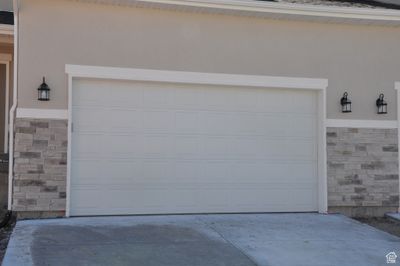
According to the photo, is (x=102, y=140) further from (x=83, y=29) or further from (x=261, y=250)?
(x=261, y=250)

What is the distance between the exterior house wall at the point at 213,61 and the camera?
29.1 feet

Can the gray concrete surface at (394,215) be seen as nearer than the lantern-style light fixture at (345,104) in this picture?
Yes

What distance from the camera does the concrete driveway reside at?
21.5 feet

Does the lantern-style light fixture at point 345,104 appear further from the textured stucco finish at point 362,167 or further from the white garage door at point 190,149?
the white garage door at point 190,149

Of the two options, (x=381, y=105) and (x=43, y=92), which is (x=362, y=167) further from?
(x=43, y=92)

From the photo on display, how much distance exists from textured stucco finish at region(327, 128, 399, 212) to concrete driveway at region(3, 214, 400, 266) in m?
1.05

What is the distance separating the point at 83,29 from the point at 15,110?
180cm

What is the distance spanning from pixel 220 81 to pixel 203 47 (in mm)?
697

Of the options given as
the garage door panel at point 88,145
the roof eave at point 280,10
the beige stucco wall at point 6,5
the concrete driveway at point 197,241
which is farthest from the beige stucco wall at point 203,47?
the beige stucco wall at point 6,5

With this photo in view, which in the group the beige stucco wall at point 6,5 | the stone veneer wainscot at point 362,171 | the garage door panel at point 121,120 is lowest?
the stone veneer wainscot at point 362,171

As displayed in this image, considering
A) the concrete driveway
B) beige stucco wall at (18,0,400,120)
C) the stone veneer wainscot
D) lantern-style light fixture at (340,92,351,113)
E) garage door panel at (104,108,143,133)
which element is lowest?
the concrete driveway

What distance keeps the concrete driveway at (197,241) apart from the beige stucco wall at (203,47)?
2.28 meters

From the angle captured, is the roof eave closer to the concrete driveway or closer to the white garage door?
the white garage door

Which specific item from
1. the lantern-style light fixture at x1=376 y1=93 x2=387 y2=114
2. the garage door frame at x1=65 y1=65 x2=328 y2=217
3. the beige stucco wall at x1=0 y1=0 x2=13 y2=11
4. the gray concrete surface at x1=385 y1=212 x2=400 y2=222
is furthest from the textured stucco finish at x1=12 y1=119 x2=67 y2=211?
the gray concrete surface at x1=385 y1=212 x2=400 y2=222
